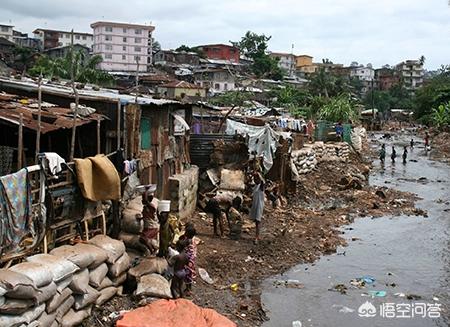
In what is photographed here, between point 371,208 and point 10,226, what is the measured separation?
1407 centimetres

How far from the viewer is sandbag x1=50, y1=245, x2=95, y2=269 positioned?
262 inches

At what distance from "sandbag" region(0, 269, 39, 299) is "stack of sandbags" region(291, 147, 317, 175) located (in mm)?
15460

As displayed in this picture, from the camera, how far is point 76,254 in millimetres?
6781

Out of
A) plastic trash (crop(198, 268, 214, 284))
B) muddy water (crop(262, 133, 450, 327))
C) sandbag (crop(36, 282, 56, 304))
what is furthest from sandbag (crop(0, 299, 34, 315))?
plastic trash (crop(198, 268, 214, 284))

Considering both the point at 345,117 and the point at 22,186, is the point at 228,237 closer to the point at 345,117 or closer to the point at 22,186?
the point at 22,186

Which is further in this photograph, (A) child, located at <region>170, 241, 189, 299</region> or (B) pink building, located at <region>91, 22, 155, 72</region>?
(B) pink building, located at <region>91, 22, 155, 72</region>

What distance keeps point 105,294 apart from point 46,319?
4.65 ft

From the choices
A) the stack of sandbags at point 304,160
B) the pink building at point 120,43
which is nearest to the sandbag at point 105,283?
the stack of sandbags at point 304,160

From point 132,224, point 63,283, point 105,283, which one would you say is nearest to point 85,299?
point 63,283

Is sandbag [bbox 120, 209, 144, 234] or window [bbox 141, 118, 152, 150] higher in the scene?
window [bbox 141, 118, 152, 150]

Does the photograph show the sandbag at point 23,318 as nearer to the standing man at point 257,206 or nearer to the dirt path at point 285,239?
the dirt path at point 285,239

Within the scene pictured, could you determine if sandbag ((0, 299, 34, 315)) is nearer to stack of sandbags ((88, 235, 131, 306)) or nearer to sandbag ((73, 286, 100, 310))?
sandbag ((73, 286, 100, 310))

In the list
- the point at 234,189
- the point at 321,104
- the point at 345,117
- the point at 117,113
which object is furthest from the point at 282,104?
the point at 117,113

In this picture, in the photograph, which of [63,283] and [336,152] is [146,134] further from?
[336,152]
